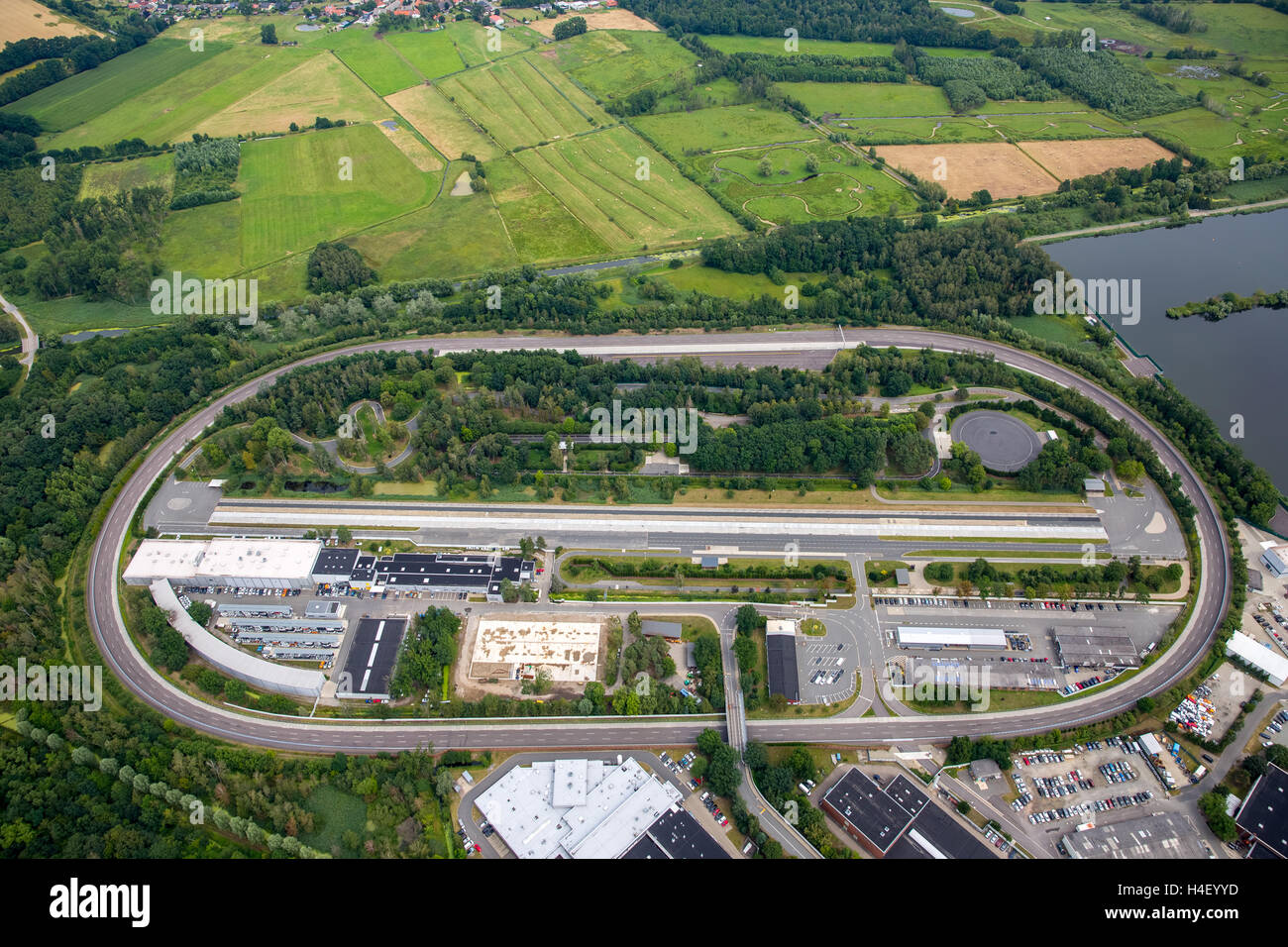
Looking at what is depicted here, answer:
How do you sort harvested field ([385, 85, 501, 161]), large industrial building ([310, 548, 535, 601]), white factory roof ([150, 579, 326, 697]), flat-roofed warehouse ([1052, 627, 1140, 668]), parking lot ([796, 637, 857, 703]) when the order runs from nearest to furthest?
1. parking lot ([796, 637, 857, 703])
2. white factory roof ([150, 579, 326, 697])
3. flat-roofed warehouse ([1052, 627, 1140, 668])
4. large industrial building ([310, 548, 535, 601])
5. harvested field ([385, 85, 501, 161])

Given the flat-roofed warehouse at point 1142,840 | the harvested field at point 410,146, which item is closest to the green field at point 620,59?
the harvested field at point 410,146

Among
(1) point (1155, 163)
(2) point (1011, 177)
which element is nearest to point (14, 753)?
(2) point (1011, 177)

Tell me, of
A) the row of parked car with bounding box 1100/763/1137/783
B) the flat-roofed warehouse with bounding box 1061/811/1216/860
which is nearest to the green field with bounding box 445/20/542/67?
the row of parked car with bounding box 1100/763/1137/783

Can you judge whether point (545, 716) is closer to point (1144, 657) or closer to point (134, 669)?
point (134, 669)

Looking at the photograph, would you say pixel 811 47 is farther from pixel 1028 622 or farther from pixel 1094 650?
pixel 1094 650

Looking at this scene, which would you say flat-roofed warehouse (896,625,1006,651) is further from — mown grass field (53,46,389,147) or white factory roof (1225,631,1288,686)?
mown grass field (53,46,389,147)

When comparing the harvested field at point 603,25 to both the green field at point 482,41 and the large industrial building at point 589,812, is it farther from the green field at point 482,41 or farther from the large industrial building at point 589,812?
the large industrial building at point 589,812
